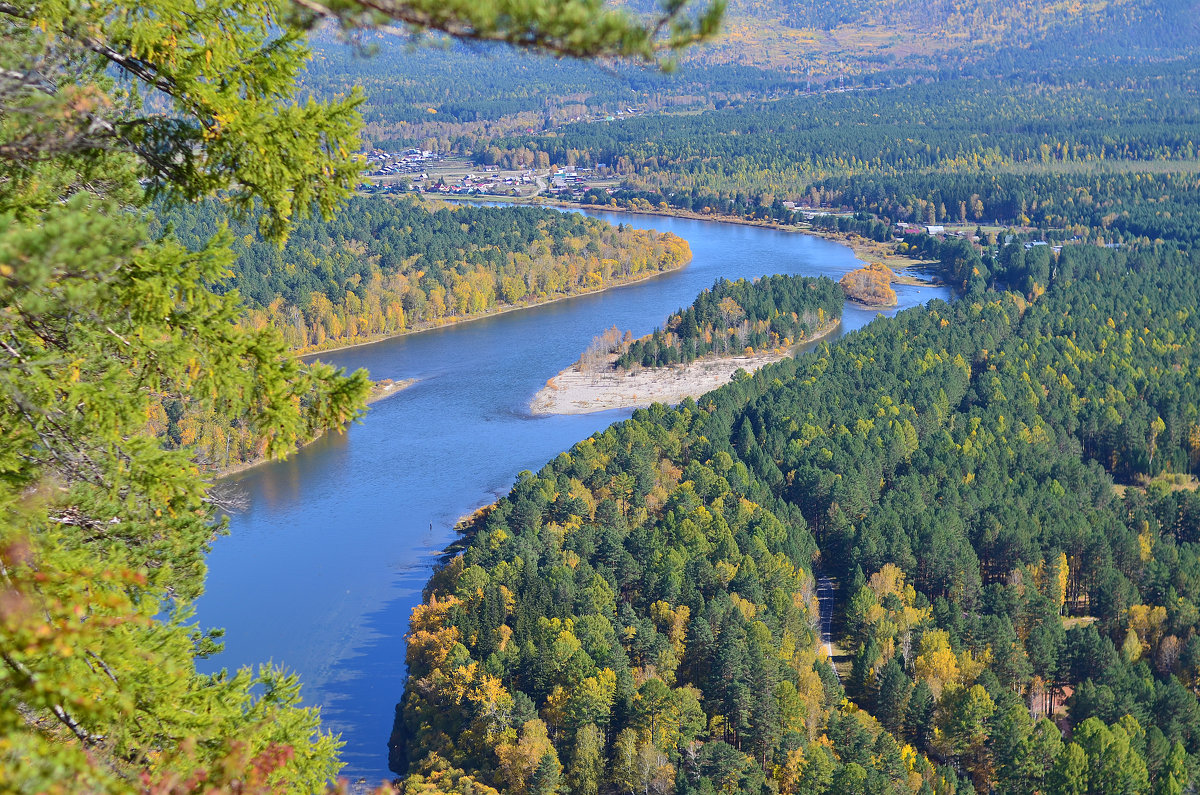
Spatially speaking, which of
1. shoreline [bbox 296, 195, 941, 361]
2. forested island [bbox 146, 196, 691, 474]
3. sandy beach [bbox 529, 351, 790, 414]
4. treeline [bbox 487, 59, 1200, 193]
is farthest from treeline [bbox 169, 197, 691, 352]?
treeline [bbox 487, 59, 1200, 193]

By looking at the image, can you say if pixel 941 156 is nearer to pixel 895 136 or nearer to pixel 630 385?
pixel 895 136

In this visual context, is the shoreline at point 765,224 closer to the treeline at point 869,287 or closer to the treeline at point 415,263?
the treeline at point 869,287

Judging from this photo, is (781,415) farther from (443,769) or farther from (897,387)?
(443,769)

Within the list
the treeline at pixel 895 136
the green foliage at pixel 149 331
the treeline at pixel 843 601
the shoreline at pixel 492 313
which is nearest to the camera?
the green foliage at pixel 149 331

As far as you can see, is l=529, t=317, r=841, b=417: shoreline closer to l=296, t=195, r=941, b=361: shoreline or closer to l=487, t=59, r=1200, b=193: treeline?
l=296, t=195, r=941, b=361: shoreline

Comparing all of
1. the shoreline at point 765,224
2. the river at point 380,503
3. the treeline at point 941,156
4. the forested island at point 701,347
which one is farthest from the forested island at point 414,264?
the treeline at point 941,156

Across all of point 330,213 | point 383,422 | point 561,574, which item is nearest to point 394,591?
point 561,574

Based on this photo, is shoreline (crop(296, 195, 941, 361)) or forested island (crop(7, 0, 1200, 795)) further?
shoreline (crop(296, 195, 941, 361))
